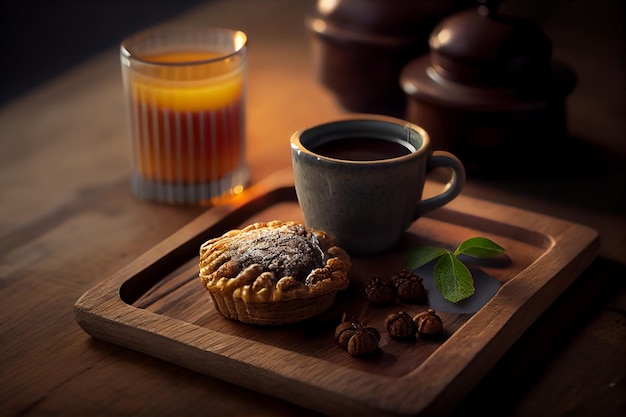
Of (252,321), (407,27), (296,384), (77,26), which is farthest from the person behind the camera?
(77,26)

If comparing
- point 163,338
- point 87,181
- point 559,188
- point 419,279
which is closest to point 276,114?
point 87,181

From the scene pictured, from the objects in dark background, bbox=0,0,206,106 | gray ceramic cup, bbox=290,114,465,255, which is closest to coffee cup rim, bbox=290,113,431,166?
gray ceramic cup, bbox=290,114,465,255

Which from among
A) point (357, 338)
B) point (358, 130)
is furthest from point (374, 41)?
point (357, 338)

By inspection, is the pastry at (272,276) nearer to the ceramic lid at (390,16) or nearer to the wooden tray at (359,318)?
the wooden tray at (359,318)

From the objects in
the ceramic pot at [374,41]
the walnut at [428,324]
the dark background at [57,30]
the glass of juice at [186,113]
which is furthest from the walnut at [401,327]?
the dark background at [57,30]

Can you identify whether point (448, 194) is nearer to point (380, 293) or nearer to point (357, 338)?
point (380, 293)

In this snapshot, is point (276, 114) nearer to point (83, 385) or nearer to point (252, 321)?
point (252, 321)

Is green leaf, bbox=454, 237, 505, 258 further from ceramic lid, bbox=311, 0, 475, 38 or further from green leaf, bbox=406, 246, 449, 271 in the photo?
ceramic lid, bbox=311, 0, 475, 38
